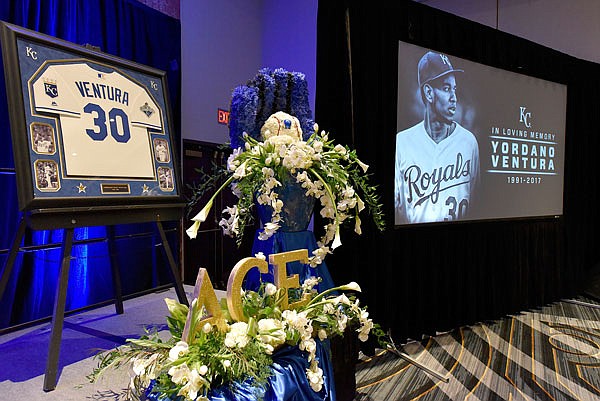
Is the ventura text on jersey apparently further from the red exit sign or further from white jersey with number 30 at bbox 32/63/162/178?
the red exit sign

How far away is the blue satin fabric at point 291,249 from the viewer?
1.69 m

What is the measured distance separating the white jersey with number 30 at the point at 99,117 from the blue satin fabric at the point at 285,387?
3.79 ft

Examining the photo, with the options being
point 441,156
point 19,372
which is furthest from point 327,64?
point 19,372

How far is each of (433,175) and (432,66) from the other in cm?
78

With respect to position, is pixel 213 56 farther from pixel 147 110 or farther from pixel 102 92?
pixel 102 92

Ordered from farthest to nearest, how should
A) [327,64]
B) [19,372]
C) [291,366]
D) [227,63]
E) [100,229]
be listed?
[227,63], [100,229], [327,64], [19,372], [291,366]

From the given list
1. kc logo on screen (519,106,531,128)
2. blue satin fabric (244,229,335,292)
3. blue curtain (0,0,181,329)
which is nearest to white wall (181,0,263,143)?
blue curtain (0,0,181,329)

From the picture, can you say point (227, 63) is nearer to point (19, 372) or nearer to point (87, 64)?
point (87, 64)

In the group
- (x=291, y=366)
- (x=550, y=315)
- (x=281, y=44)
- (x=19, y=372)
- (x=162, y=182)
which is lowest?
(x=550, y=315)

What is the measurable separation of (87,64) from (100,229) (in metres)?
1.42

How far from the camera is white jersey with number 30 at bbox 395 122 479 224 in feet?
9.71

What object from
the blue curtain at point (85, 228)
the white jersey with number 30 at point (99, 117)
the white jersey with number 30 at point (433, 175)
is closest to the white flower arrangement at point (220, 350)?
the white jersey with number 30 at point (99, 117)

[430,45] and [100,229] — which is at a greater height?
[430,45]

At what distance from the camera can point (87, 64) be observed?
1.95 metres
